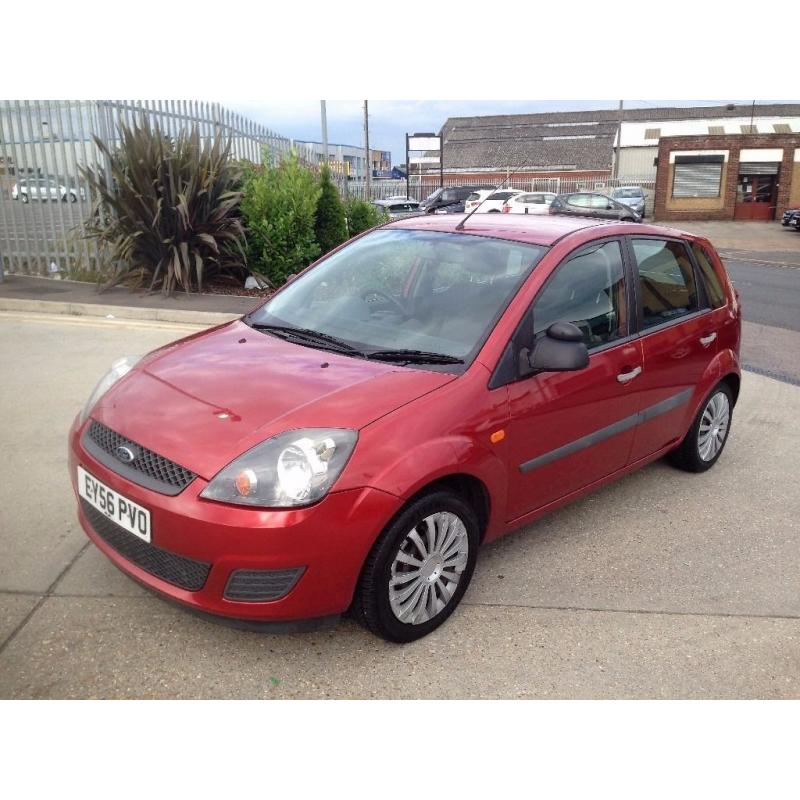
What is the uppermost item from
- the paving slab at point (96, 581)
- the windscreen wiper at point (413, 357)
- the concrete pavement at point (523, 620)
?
the windscreen wiper at point (413, 357)

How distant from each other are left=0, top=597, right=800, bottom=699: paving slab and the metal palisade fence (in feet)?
28.9

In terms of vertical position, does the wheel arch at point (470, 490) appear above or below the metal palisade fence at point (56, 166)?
below

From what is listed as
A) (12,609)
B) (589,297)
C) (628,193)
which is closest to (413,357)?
(589,297)

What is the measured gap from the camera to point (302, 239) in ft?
34.7

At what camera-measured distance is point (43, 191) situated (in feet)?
36.1

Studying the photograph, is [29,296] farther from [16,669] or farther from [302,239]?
[16,669]

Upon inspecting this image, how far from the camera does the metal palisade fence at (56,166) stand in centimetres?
1060

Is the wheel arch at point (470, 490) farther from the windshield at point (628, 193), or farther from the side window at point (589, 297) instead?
the windshield at point (628, 193)

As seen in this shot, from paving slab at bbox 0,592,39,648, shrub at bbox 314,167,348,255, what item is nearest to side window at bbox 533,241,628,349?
paving slab at bbox 0,592,39,648

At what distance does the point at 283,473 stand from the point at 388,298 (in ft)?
4.45

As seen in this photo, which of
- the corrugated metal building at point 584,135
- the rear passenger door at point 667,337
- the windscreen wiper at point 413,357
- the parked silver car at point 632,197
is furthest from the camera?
the corrugated metal building at point 584,135

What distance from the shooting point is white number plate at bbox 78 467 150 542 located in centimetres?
276

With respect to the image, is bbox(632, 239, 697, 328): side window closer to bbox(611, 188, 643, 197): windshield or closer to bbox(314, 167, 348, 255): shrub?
bbox(314, 167, 348, 255): shrub

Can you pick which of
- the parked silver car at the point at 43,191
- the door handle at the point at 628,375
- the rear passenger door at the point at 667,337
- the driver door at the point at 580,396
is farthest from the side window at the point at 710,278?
the parked silver car at the point at 43,191
